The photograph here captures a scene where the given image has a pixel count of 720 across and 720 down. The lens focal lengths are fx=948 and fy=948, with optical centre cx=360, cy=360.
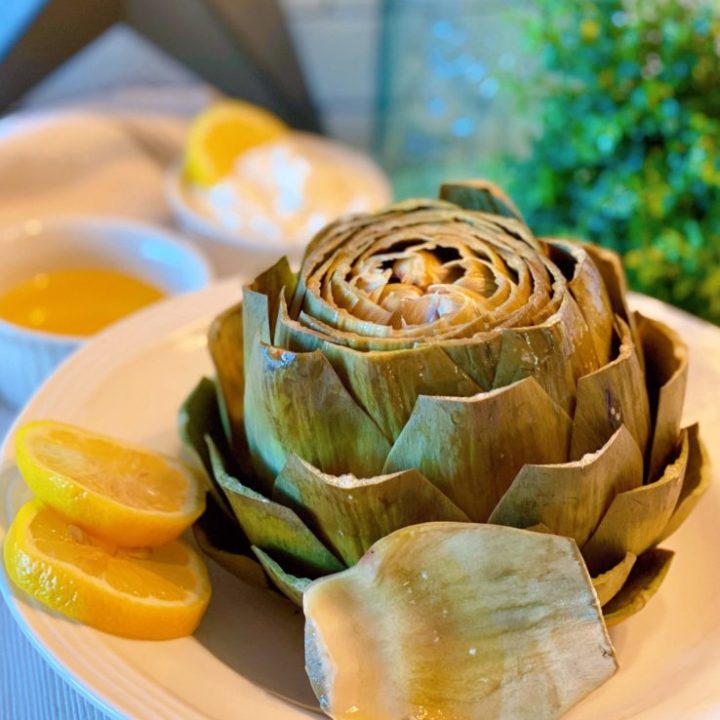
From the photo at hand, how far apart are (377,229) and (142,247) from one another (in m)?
0.47

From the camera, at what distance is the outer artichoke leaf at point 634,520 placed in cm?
51

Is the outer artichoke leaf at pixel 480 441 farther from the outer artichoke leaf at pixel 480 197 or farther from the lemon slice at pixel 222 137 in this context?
the lemon slice at pixel 222 137

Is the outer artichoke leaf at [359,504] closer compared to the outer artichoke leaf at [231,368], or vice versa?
the outer artichoke leaf at [359,504]

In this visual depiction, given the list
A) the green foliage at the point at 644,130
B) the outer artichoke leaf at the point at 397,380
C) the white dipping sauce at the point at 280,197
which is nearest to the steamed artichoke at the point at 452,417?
the outer artichoke leaf at the point at 397,380

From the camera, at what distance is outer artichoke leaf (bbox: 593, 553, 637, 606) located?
502 mm

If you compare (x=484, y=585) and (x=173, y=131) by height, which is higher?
(x=484, y=585)

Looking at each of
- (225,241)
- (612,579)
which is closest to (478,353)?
(612,579)

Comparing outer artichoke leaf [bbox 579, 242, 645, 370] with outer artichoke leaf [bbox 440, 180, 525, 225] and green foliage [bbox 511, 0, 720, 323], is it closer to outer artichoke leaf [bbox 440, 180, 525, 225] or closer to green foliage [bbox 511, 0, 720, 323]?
outer artichoke leaf [bbox 440, 180, 525, 225]

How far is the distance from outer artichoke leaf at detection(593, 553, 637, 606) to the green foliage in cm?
49

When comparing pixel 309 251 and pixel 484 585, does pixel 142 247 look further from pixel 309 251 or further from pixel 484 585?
pixel 484 585

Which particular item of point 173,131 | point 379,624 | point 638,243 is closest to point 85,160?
point 173,131

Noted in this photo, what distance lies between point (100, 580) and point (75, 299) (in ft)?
1.64

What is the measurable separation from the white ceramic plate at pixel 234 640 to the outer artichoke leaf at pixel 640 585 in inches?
1.3

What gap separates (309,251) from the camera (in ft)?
2.04
